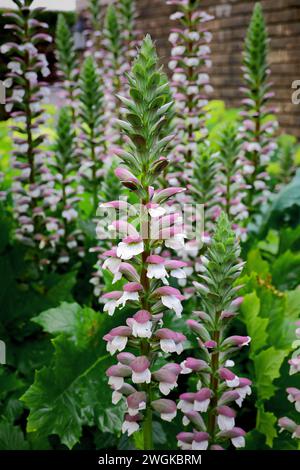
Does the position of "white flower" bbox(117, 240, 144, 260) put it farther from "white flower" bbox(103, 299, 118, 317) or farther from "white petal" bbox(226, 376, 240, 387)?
"white petal" bbox(226, 376, 240, 387)

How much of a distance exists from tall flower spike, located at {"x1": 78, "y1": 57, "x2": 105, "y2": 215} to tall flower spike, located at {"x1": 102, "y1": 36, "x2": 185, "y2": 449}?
168cm

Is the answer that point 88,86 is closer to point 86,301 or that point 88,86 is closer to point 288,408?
point 86,301

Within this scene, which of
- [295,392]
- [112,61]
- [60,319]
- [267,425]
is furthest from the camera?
[112,61]

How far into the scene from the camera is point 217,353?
1.50 meters

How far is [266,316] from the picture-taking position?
236 cm

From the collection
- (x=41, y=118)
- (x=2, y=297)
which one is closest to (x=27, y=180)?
(x=41, y=118)

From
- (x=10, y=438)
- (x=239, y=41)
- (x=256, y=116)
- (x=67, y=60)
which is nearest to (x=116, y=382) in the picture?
(x=10, y=438)

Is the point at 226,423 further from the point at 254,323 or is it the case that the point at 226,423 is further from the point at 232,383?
the point at 254,323

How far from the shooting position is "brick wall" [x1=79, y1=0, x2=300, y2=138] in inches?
286

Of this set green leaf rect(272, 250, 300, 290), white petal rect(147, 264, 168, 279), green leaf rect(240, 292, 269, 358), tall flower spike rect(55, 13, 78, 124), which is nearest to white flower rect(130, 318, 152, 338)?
white petal rect(147, 264, 168, 279)

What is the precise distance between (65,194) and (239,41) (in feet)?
19.1

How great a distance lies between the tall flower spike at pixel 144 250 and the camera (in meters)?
1.35

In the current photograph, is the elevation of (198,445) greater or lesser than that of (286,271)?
lesser
